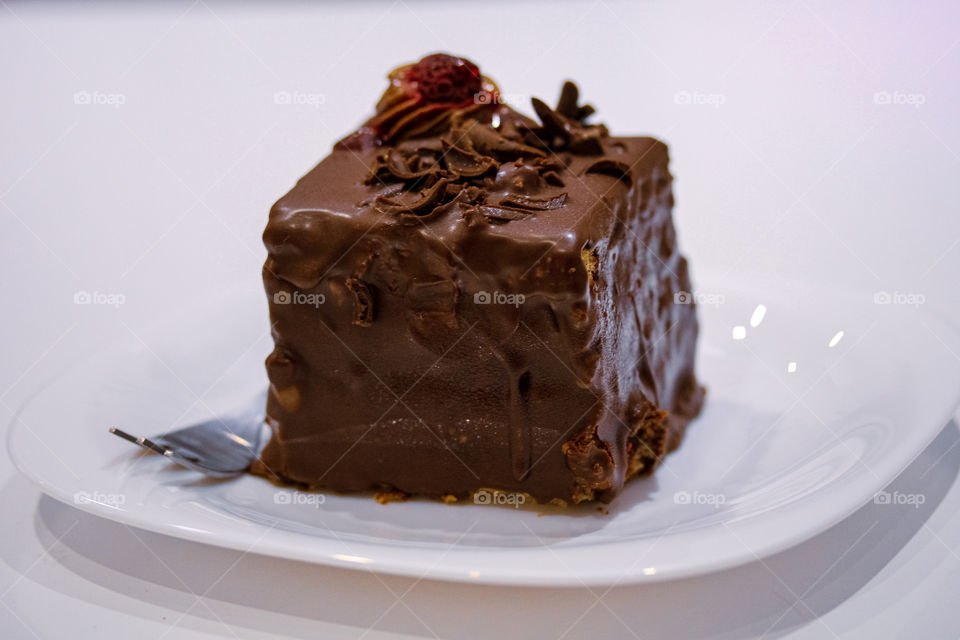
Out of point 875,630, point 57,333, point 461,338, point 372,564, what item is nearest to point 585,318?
point 461,338

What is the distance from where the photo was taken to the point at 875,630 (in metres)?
1.97

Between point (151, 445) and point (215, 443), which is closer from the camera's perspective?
point (151, 445)

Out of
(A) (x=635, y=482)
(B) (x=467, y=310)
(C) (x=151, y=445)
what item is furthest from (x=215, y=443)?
(A) (x=635, y=482)

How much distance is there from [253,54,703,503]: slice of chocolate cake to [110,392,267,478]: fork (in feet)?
0.24

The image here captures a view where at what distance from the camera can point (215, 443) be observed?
254 cm

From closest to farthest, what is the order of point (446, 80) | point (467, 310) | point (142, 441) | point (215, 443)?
point (467, 310) → point (142, 441) → point (215, 443) → point (446, 80)

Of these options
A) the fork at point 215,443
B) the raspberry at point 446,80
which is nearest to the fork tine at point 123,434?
the fork at point 215,443

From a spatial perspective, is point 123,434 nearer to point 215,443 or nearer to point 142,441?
point 142,441

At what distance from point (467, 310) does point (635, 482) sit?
25.5 inches

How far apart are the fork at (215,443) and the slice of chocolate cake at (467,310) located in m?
0.07

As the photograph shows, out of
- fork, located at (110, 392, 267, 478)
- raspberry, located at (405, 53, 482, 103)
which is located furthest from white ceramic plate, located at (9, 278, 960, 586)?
raspberry, located at (405, 53, 482, 103)

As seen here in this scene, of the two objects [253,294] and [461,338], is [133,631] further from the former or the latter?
[253,294]

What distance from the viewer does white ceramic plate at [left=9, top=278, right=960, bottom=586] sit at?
78.7 inches

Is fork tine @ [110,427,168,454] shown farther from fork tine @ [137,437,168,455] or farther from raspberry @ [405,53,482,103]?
raspberry @ [405,53,482,103]
